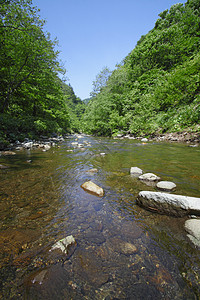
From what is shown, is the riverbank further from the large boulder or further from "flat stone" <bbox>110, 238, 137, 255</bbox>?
"flat stone" <bbox>110, 238, 137, 255</bbox>

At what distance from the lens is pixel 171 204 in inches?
80.4

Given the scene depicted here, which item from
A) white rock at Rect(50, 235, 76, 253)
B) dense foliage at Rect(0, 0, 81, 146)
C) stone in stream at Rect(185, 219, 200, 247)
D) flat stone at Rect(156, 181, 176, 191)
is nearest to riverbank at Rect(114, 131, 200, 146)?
flat stone at Rect(156, 181, 176, 191)

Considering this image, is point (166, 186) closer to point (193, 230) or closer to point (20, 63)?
point (193, 230)

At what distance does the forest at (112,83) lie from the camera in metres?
9.47

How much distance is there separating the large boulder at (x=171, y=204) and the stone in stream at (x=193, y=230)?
198mm

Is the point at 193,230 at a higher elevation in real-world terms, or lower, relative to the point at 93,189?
higher

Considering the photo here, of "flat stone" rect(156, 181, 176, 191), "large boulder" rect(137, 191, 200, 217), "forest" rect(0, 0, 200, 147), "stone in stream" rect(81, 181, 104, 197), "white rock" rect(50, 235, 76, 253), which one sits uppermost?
"forest" rect(0, 0, 200, 147)

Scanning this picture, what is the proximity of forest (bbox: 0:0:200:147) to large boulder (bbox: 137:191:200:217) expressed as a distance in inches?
331

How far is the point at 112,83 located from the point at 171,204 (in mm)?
26696

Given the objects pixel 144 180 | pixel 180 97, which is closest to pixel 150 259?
pixel 144 180

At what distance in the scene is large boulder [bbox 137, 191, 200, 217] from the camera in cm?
194

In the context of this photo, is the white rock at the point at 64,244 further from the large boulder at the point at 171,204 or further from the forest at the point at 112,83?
the forest at the point at 112,83

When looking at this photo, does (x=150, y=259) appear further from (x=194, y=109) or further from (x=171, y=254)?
(x=194, y=109)

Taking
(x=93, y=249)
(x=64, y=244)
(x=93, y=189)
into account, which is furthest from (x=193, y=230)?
(x=93, y=189)
